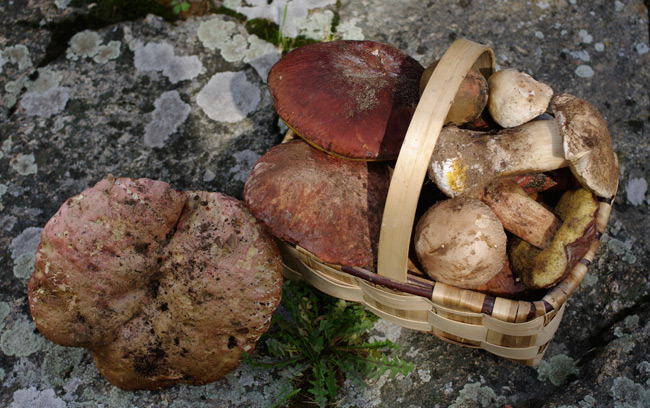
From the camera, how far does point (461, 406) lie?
247cm

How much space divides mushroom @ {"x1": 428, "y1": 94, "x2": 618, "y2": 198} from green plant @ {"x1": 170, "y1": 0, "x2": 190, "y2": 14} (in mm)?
2178

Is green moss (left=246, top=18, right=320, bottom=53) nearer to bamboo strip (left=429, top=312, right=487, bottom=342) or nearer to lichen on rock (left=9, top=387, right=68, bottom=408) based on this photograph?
bamboo strip (left=429, top=312, right=487, bottom=342)

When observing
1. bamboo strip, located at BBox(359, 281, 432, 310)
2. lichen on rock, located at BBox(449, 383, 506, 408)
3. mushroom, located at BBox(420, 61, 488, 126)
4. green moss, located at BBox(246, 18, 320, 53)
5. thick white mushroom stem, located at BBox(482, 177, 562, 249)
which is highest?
mushroom, located at BBox(420, 61, 488, 126)

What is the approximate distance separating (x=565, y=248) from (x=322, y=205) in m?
1.03

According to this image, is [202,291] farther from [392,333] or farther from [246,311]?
[392,333]

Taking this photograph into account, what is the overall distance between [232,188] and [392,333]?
1214 millimetres

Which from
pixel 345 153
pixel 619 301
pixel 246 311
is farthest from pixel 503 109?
pixel 246 311

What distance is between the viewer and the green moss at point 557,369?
100 inches

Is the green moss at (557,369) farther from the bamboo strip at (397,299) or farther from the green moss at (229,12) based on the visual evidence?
the green moss at (229,12)

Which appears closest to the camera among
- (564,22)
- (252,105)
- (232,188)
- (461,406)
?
(461,406)

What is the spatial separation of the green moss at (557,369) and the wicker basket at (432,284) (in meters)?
0.14

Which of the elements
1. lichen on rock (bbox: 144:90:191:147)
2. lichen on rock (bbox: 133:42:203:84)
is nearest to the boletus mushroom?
lichen on rock (bbox: 144:90:191:147)

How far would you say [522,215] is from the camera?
232cm

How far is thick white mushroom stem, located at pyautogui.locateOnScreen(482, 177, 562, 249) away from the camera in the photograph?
231 centimetres
